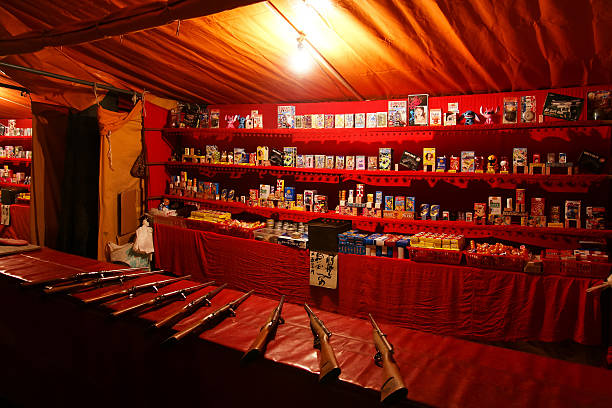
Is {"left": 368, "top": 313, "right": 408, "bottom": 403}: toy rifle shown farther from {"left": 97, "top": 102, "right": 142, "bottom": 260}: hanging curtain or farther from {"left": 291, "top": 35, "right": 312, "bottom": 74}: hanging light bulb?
{"left": 97, "top": 102, "right": 142, "bottom": 260}: hanging curtain

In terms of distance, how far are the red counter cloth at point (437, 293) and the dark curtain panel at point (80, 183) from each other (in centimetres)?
205

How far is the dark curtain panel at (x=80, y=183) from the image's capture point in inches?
190

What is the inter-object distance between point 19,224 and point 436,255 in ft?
21.7

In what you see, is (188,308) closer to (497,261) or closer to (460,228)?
(497,261)

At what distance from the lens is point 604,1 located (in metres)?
1.93

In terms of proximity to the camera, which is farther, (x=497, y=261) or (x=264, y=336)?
(x=497, y=261)

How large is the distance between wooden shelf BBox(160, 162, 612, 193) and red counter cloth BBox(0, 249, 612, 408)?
235 cm

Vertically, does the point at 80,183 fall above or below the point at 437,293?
above

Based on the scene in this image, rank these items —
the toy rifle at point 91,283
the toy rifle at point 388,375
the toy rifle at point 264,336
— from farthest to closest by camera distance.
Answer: the toy rifle at point 91,283 → the toy rifle at point 264,336 → the toy rifle at point 388,375

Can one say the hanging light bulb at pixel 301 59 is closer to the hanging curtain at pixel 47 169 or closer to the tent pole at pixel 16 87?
the hanging curtain at pixel 47 169

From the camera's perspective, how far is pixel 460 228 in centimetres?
368

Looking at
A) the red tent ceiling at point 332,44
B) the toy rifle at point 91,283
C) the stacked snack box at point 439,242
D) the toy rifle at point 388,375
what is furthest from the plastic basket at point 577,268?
the toy rifle at point 91,283

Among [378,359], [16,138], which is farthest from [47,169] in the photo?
[378,359]

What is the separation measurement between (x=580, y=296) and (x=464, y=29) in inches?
92.7
